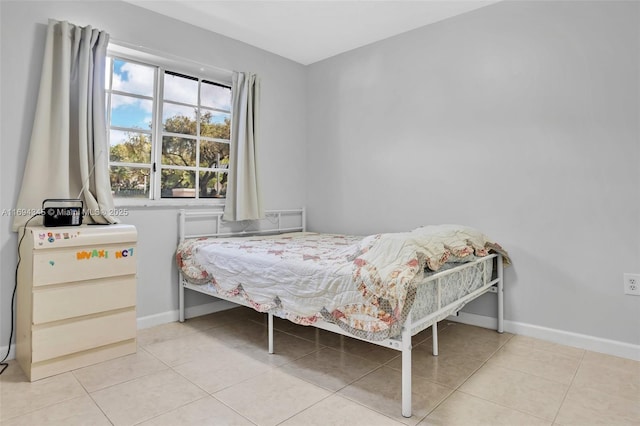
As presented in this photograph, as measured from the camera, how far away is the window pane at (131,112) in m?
2.80

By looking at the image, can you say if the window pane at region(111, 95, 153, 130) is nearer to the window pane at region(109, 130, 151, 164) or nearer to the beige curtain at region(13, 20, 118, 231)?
the window pane at region(109, 130, 151, 164)

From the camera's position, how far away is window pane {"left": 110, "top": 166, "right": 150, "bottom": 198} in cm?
278

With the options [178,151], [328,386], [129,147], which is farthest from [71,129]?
[328,386]

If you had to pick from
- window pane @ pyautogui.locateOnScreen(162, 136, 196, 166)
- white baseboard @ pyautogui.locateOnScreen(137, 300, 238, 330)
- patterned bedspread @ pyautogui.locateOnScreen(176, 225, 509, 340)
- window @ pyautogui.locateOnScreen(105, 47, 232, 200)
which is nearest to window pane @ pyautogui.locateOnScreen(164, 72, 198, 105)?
window @ pyautogui.locateOnScreen(105, 47, 232, 200)

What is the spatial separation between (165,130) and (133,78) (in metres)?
0.45

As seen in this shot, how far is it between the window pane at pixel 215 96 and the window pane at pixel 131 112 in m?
0.51

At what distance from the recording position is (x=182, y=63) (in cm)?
302

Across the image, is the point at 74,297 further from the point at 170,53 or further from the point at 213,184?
the point at 170,53

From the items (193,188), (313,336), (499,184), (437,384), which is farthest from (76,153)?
(499,184)

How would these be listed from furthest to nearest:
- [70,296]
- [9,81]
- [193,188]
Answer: [193,188], [9,81], [70,296]

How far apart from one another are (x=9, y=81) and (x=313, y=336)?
8.35ft

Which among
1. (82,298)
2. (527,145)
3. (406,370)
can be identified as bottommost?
(406,370)

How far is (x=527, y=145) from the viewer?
262 cm

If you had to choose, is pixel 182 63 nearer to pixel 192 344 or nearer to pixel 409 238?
pixel 192 344
